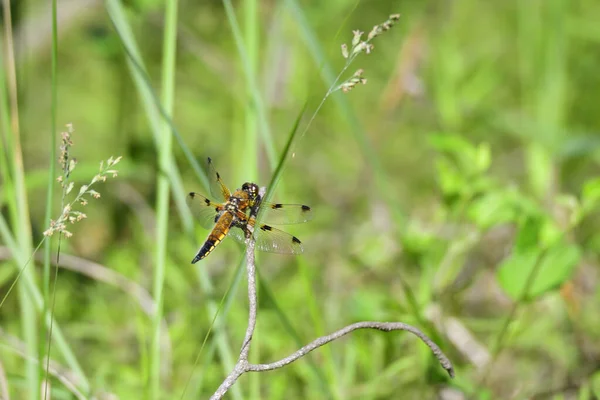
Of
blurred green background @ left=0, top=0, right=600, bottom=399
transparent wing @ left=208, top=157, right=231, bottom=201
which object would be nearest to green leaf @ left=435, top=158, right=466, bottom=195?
blurred green background @ left=0, top=0, right=600, bottom=399

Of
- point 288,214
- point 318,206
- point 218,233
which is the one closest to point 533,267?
point 288,214

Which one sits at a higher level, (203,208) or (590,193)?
(203,208)

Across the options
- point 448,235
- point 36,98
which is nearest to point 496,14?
point 448,235

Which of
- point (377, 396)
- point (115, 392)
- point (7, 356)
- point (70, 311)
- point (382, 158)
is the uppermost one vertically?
point (382, 158)

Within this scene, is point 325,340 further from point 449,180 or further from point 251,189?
point 449,180

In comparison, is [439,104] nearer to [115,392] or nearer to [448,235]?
[448,235]

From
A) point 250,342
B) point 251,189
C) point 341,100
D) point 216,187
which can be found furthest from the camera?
point 341,100
